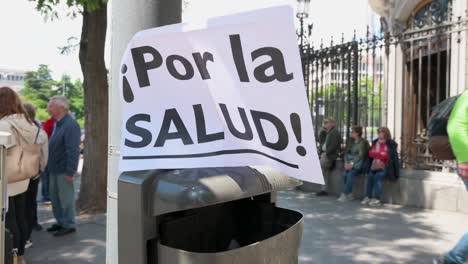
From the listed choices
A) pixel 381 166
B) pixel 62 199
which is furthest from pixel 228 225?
pixel 381 166

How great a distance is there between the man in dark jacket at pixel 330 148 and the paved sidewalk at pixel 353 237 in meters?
1.85

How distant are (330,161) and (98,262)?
592 cm

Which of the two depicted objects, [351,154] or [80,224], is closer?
[80,224]

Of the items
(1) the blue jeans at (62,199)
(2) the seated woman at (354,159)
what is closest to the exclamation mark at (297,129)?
(1) the blue jeans at (62,199)

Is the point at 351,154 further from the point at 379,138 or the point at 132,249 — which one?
the point at 132,249

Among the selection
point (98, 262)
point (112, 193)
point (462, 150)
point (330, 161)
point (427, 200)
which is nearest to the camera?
point (112, 193)

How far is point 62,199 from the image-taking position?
5863 millimetres

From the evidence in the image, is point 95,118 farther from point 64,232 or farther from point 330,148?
point 330,148

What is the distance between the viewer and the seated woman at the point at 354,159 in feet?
28.9

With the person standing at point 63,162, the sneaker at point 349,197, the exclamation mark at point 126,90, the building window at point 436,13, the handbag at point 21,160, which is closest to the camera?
the exclamation mark at point 126,90

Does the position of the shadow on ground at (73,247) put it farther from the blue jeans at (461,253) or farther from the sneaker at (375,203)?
the sneaker at (375,203)

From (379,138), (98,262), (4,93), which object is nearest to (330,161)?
(379,138)

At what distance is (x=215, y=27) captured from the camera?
156cm

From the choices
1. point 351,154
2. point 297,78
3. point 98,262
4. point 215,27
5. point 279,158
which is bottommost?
point 98,262
